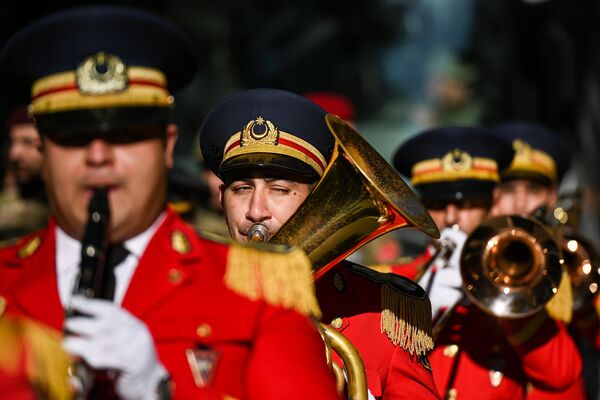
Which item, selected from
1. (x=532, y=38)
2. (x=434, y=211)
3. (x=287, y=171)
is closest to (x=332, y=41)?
(x=532, y=38)

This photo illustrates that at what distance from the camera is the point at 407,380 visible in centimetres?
408

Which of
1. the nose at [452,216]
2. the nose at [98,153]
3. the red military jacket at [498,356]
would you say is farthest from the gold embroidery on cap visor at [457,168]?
the nose at [98,153]

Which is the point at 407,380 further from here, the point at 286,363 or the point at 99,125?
the point at 99,125

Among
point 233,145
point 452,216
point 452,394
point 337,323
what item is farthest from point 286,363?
point 452,216

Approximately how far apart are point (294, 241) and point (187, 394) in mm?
1139

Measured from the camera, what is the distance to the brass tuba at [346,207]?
12.9 feet

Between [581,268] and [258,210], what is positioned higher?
[258,210]

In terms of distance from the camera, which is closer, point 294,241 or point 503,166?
point 294,241

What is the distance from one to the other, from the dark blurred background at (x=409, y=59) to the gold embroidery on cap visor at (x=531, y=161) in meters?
6.06

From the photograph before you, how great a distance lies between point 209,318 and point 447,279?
2.82 metres

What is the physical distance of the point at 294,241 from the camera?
3.93 metres

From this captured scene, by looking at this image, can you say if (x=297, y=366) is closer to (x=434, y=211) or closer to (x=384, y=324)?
(x=384, y=324)

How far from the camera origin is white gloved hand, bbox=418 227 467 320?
5.59 meters

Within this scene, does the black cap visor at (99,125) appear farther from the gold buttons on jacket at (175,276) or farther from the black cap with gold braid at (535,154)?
the black cap with gold braid at (535,154)
